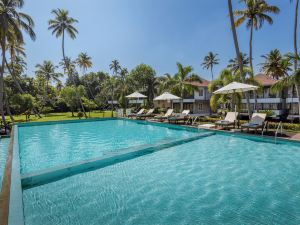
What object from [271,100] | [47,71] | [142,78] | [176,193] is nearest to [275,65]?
[271,100]

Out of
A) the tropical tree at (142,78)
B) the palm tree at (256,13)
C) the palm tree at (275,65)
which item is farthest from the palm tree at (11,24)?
the palm tree at (275,65)

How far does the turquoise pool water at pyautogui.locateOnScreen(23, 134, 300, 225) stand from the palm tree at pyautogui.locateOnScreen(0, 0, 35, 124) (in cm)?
1530

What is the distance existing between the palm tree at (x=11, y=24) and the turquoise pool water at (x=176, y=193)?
15.3 m

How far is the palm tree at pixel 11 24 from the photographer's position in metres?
17.0

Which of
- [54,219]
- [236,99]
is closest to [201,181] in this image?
[54,219]

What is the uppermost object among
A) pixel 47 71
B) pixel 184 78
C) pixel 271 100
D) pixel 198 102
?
pixel 47 71

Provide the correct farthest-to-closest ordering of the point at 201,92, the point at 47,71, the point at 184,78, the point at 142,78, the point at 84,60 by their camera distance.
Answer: the point at 47,71 < the point at 142,78 < the point at 84,60 < the point at 201,92 < the point at 184,78

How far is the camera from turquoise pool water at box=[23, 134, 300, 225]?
3984 mm

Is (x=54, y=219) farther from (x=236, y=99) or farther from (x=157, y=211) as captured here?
(x=236, y=99)

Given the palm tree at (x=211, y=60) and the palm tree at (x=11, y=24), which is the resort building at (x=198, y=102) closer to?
the palm tree at (x=211, y=60)

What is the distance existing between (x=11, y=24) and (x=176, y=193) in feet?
66.1

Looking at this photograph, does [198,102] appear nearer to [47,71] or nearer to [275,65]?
[275,65]

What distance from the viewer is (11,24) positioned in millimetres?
17812

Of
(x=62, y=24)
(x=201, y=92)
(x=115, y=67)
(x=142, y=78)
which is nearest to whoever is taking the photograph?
(x=62, y=24)
